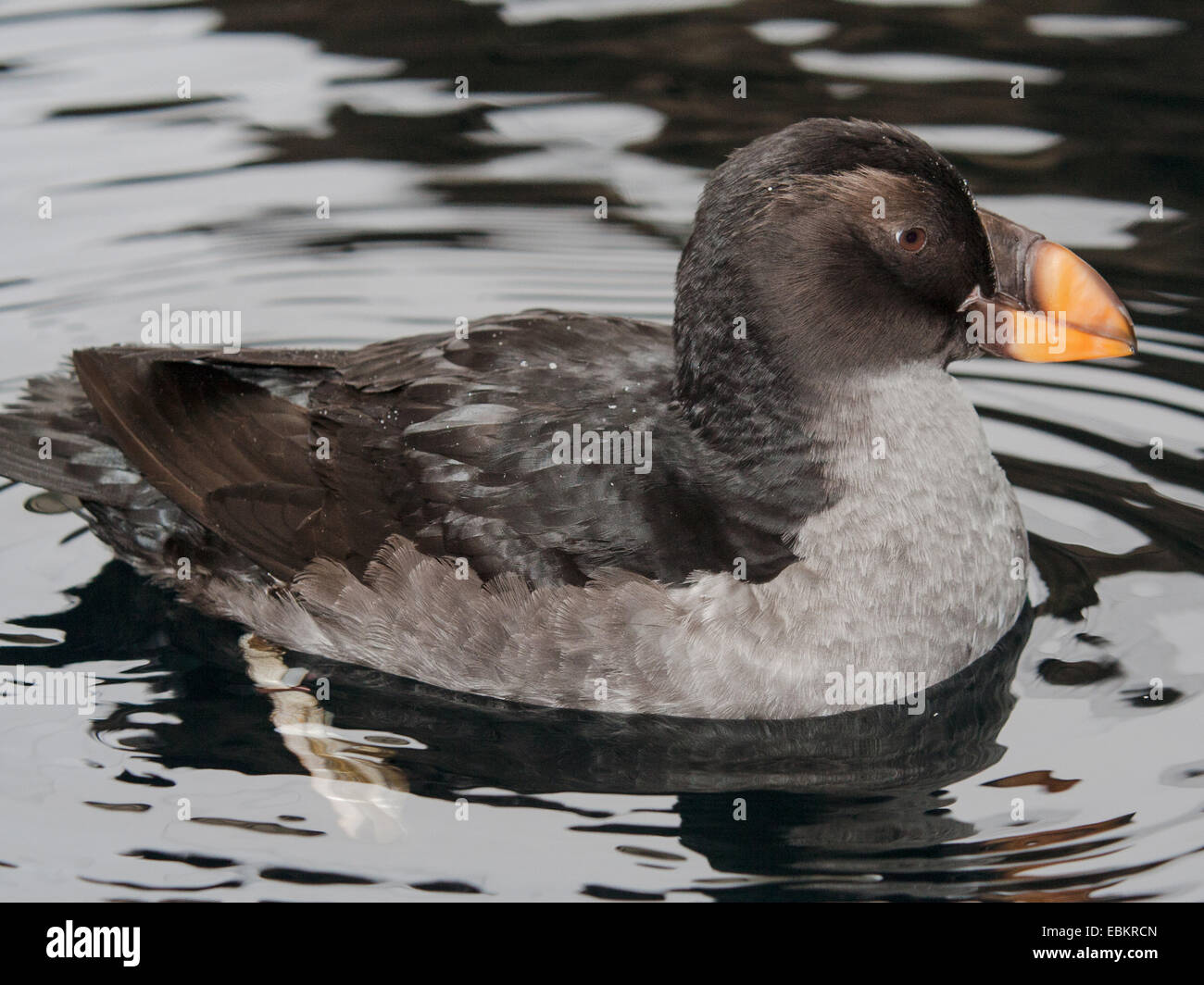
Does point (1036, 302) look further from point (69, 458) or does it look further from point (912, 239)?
point (69, 458)

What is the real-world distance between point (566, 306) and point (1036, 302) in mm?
2910

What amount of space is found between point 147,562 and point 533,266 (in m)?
2.71

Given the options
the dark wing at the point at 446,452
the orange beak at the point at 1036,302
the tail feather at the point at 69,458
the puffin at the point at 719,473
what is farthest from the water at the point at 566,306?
the orange beak at the point at 1036,302

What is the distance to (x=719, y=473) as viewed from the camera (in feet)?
16.8

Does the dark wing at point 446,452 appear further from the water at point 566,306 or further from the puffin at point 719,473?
the water at point 566,306

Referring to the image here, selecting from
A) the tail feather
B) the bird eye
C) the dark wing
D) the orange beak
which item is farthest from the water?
the bird eye

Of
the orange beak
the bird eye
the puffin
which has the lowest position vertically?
the puffin

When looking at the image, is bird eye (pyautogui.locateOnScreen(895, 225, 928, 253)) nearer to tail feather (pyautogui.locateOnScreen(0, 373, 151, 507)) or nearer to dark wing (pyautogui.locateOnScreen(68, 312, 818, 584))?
dark wing (pyautogui.locateOnScreen(68, 312, 818, 584))

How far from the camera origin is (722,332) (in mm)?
5090

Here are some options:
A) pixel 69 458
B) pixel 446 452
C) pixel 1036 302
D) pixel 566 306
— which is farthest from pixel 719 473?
pixel 566 306

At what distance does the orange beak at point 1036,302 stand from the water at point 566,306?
967 mm

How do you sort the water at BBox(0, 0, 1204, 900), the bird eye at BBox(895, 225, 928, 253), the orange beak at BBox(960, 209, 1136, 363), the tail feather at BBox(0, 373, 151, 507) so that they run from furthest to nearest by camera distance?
1. the tail feather at BBox(0, 373, 151, 507)
2. the orange beak at BBox(960, 209, 1136, 363)
3. the bird eye at BBox(895, 225, 928, 253)
4. the water at BBox(0, 0, 1204, 900)

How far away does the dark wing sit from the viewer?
16.6ft

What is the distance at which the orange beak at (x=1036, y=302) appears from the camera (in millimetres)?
5195
